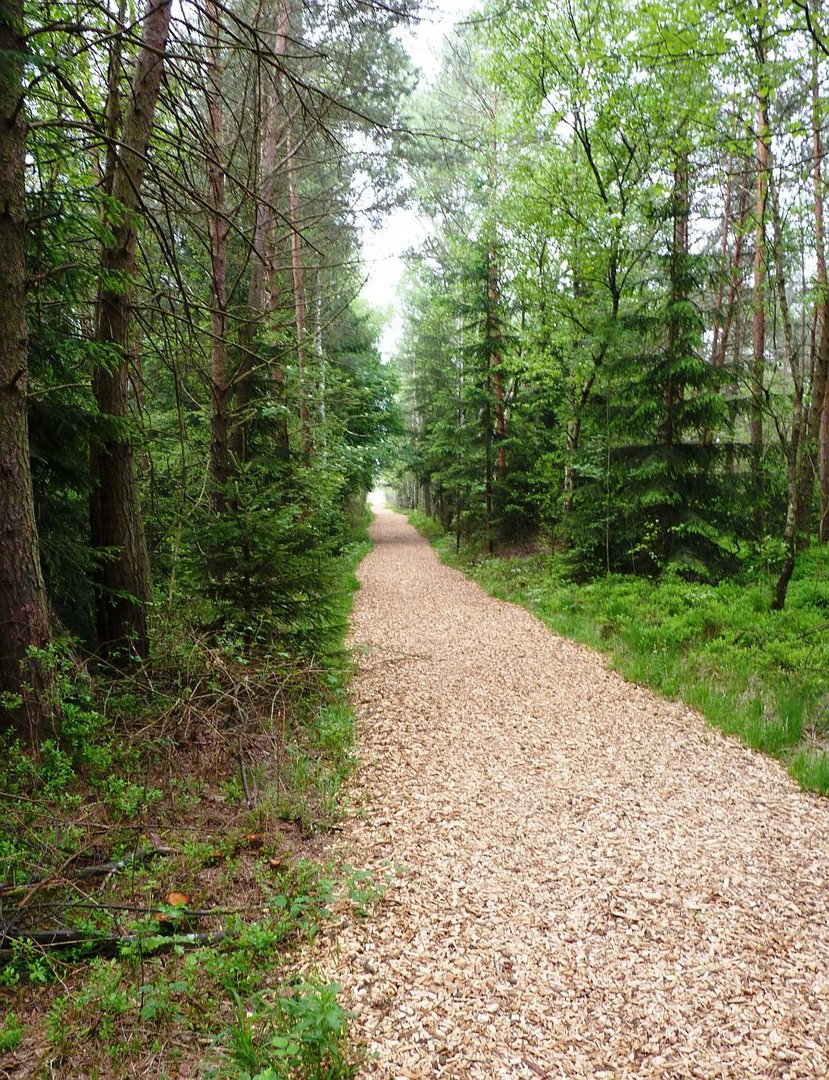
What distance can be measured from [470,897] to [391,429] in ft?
61.8

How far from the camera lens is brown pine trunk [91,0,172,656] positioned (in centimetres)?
438

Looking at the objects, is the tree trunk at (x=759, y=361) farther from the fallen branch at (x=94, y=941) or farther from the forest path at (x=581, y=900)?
the fallen branch at (x=94, y=941)

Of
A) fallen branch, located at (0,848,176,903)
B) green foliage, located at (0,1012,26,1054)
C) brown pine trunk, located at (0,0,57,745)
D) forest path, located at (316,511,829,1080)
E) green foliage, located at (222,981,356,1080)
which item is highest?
brown pine trunk, located at (0,0,57,745)

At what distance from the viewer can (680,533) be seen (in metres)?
9.69

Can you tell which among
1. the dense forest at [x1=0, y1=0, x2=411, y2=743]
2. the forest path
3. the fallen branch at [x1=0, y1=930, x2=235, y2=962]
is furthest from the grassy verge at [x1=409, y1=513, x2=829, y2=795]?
the fallen branch at [x1=0, y1=930, x2=235, y2=962]

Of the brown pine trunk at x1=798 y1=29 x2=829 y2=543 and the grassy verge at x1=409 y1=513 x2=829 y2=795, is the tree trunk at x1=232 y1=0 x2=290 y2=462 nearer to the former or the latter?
the grassy verge at x1=409 y1=513 x2=829 y2=795

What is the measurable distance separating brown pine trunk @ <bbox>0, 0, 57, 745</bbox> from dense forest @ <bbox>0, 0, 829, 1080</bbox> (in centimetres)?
2

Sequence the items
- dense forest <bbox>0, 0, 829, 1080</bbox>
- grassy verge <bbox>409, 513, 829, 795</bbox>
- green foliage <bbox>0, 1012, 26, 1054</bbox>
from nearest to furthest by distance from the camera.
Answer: green foliage <bbox>0, 1012, 26, 1054</bbox>, dense forest <bbox>0, 0, 829, 1080</bbox>, grassy verge <bbox>409, 513, 829, 795</bbox>

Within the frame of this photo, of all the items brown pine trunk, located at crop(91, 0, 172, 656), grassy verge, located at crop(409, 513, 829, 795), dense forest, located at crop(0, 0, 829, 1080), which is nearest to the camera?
dense forest, located at crop(0, 0, 829, 1080)

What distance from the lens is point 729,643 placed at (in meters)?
6.97

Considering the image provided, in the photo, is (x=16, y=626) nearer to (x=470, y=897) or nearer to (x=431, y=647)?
(x=470, y=897)

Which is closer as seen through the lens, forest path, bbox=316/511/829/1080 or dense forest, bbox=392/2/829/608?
forest path, bbox=316/511/829/1080

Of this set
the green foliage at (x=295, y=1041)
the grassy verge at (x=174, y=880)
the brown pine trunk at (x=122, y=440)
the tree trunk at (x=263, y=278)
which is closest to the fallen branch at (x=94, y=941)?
the grassy verge at (x=174, y=880)

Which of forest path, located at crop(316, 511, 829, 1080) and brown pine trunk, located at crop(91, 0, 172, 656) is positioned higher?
brown pine trunk, located at crop(91, 0, 172, 656)
